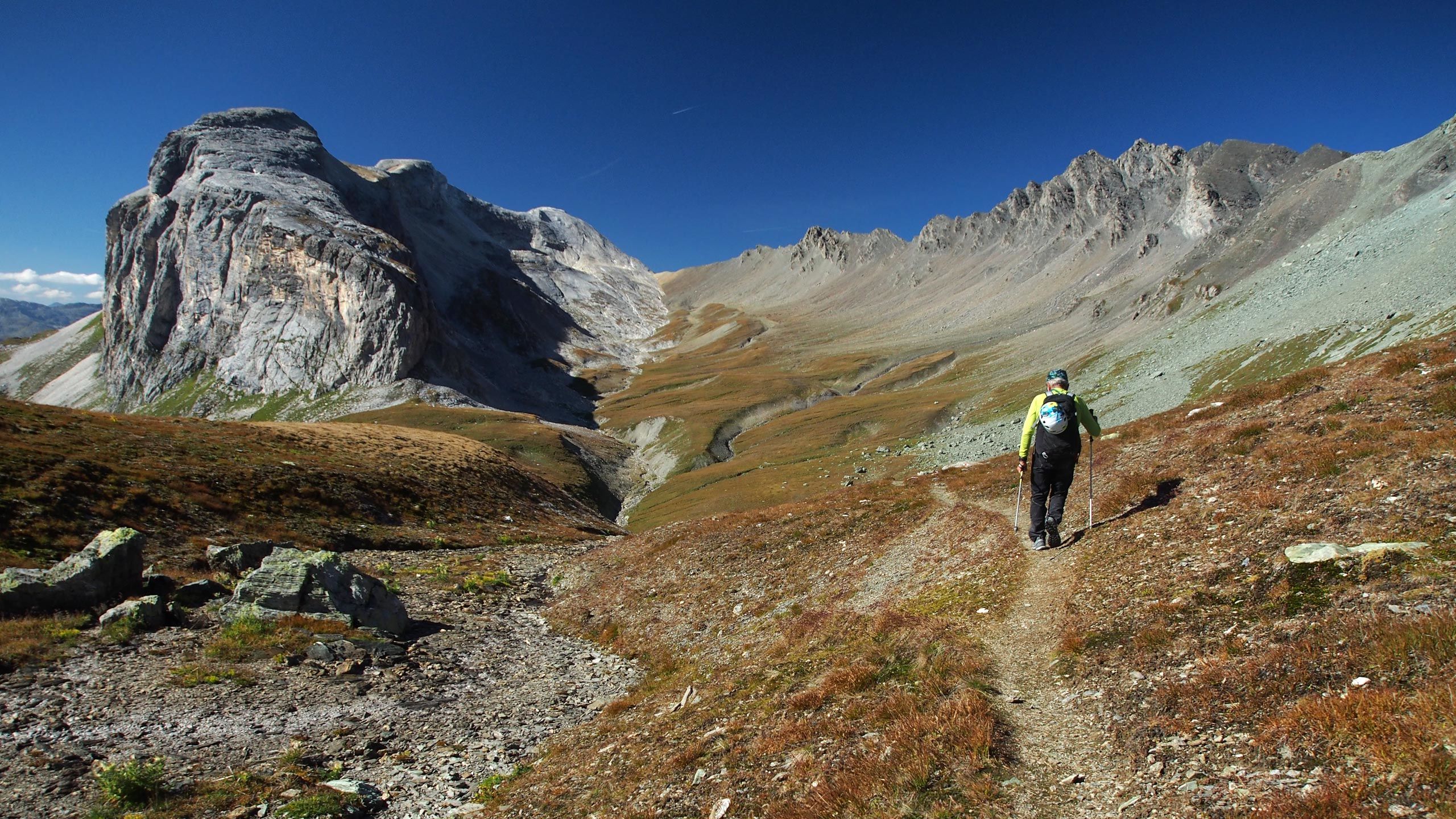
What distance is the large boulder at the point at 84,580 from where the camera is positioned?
16062 millimetres

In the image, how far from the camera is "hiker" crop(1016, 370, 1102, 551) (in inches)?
576

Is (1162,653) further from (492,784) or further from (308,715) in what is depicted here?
(308,715)

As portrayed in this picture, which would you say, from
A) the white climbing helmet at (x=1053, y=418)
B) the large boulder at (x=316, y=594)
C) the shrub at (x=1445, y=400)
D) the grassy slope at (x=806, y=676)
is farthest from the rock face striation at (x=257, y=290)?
the shrub at (x=1445, y=400)

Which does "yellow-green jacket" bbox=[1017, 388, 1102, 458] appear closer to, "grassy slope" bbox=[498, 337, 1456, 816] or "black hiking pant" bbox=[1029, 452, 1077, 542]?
"black hiking pant" bbox=[1029, 452, 1077, 542]

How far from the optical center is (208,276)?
14600cm

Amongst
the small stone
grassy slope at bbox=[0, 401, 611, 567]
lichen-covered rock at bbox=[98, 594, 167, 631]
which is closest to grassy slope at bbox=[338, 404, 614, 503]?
grassy slope at bbox=[0, 401, 611, 567]

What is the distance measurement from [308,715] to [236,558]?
1146 cm

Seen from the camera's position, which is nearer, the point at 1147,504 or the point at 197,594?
the point at 1147,504

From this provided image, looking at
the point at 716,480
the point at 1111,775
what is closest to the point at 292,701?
the point at 1111,775

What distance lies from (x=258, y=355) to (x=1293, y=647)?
550 ft

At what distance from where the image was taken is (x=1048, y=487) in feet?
50.4

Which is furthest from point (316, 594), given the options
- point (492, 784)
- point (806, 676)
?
point (806, 676)

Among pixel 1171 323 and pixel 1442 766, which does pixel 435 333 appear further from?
pixel 1442 766

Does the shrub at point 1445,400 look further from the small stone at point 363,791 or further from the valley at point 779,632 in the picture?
the small stone at point 363,791
